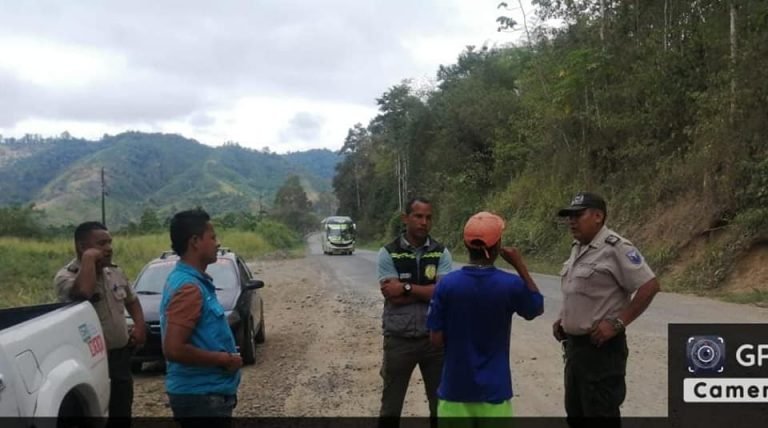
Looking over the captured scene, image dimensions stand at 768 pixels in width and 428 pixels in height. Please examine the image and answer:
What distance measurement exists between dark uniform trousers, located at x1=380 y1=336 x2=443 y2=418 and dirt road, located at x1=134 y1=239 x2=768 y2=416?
2.01m

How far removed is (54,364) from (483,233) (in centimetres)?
230

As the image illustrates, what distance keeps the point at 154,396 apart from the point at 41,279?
1991 centimetres

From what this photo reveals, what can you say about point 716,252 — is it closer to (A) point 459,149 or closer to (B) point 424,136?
(A) point 459,149

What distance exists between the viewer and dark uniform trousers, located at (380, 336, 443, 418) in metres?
4.54

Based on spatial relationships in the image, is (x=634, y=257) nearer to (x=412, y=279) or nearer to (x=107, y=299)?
(x=412, y=279)

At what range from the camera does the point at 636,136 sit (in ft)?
81.8

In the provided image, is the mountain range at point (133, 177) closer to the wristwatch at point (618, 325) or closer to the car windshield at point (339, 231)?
the car windshield at point (339, 231)

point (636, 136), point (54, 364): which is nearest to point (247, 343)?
point (54, 364)

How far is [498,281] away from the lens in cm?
341

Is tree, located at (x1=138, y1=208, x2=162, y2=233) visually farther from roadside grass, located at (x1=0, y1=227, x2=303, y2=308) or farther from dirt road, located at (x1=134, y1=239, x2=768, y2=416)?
dirt road, located at (x1=134, y1=239, x2=768, y2=416)

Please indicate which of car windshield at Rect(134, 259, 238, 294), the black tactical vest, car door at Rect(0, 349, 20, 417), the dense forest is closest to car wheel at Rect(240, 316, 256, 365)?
car windshield at Rect(134, 259, 238, 294)

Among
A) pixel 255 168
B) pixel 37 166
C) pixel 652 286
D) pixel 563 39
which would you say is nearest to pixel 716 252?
pixel 652 286

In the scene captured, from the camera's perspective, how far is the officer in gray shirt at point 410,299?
4496 mm

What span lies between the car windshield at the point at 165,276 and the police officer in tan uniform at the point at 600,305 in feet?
20.8
